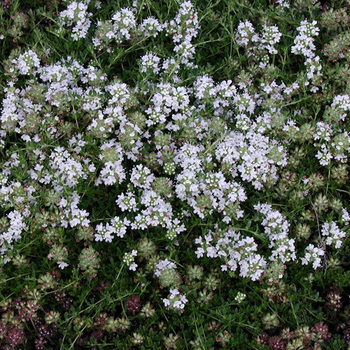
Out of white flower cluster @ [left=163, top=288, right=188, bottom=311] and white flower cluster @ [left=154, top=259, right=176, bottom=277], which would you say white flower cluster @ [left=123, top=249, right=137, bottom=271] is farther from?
white flower cluster @ [left=163, top=288, right=188, bottom=311]

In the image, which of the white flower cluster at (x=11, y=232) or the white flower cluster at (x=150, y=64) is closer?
the white flower cluster at (x=11, y=232)

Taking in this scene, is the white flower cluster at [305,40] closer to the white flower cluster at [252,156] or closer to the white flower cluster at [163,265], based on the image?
the white flower cluster at [252,156]

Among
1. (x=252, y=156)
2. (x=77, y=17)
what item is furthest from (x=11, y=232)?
(x=77, y=17)

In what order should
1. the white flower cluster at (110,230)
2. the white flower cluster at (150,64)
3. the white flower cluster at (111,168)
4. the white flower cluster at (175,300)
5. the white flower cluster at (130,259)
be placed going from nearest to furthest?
the white flower cluster at (175,300), the white flower cluster at (130,259), the white flower cluster at (110,230), the white flower cluster at (111,168), the white flower cluster at (150,64)

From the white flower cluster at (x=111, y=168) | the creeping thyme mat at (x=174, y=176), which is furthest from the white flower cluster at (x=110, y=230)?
the white flower cluster at (x=111, y=168)

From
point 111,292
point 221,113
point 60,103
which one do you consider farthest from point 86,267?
point 221,113

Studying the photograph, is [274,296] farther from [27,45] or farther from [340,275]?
[27,45]

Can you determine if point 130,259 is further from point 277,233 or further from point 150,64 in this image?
point 150,64

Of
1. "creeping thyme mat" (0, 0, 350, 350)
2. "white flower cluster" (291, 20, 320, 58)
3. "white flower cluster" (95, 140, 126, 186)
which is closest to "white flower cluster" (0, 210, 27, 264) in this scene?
"creeping thyme mat" (0, 0, 350, 350)
